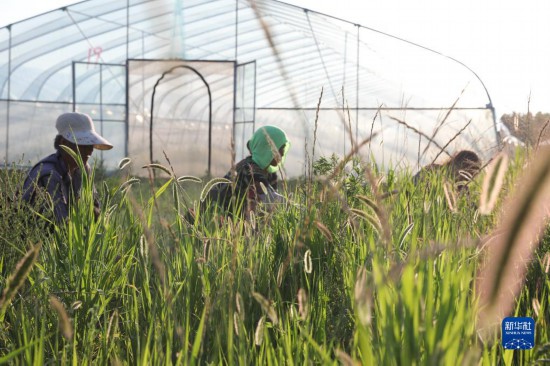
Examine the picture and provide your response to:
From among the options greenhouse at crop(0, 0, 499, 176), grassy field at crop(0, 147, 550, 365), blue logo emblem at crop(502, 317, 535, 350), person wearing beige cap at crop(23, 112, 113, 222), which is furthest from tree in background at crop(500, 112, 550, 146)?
greenhouse at crop(0, 0, 499, 176)

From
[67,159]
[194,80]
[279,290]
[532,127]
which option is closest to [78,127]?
[67,159]

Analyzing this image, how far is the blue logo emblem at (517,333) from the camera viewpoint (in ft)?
5.31

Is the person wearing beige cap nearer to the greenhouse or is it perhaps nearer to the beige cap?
the beige cap

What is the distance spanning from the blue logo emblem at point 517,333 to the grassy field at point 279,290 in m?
0.05

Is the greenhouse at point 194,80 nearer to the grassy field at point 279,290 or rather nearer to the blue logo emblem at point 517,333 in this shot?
A: the grassy field at point 279,290

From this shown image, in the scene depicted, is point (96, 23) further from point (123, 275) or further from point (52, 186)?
point (123, 275)

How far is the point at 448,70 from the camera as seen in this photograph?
1620 centimetres

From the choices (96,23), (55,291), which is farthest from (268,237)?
(96,23)

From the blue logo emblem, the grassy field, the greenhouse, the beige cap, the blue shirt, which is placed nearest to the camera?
the grassy field

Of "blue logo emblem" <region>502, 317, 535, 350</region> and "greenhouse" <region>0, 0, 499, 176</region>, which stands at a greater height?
"greenhouse" <region>0, 0, 499, 176</region>

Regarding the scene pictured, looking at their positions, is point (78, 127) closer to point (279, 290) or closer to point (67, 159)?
point (67, 159)

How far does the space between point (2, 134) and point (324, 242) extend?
1365 centimetres

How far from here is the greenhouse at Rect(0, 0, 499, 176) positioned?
551 inches

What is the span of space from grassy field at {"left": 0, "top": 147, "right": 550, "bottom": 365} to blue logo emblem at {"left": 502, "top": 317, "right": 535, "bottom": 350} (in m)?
0.05
